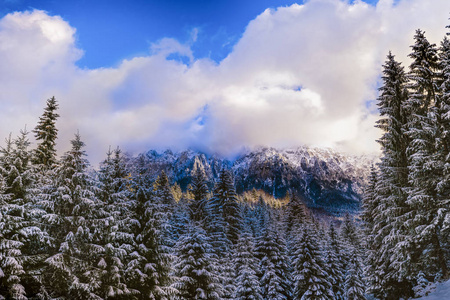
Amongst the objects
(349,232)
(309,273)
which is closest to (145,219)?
(309,273)

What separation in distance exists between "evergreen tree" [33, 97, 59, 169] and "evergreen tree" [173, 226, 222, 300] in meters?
13.7

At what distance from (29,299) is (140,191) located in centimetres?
854

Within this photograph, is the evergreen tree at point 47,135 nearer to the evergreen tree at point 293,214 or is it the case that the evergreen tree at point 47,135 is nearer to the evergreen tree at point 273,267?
the evergreen tree at point 273,267

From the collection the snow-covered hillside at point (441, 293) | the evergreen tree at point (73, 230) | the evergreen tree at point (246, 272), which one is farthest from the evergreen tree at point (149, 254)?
the snow-covered hillside at point (441, 293)

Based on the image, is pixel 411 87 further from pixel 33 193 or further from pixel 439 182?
pixel 33 193

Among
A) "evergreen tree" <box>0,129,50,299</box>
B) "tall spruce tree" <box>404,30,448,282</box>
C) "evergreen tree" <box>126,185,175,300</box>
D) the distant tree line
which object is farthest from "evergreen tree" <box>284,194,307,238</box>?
"evergreen tree" <box>0,129,50,299</box>

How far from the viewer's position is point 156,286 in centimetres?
1800

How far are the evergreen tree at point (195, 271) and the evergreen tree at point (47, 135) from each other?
13.7m

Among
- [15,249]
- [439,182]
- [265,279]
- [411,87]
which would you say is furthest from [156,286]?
[411,87]

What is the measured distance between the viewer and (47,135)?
24.8 m

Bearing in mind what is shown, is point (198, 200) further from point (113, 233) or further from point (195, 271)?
point (113, 233)

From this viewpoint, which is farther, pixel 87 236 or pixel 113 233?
pixel 113 233

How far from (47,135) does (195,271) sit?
693 inches

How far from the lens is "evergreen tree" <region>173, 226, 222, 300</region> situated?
66.2ft
